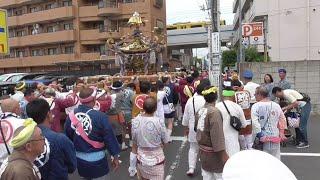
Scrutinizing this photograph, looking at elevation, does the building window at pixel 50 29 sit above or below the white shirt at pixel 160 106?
above

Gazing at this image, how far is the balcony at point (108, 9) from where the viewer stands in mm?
45688

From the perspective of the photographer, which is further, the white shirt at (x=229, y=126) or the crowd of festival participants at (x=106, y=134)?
the white shirt at (x=229, y=126)

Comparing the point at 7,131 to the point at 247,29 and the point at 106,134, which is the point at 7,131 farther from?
the point at 247,29

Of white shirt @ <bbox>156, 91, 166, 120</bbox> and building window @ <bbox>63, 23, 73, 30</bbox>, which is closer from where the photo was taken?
white shirt @ <bbox>156, 91, 166, 120</bbox>

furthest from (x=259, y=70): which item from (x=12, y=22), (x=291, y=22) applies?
(x=12, y=22)

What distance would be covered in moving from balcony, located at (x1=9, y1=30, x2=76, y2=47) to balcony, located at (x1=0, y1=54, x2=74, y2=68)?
1.88m

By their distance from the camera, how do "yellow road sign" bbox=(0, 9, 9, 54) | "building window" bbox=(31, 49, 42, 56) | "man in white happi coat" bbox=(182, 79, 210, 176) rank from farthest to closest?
1. "building window" bbox=(31, 49, 42, 56)
2. "yellow road sign" bbox=(0, 9, 9, 54)
3. "man in white happi coat" bbox=(182, 79, 210, 176)

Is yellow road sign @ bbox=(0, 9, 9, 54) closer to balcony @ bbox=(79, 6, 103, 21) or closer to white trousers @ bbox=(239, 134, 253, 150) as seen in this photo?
white trousers @ bbox=(239, 134, 253, 150)

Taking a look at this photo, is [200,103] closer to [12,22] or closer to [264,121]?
[264,121]

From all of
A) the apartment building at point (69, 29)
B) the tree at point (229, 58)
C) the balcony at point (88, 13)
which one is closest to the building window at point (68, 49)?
the apartment building at point (69, 29)

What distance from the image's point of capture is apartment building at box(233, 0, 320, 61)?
32719 mm

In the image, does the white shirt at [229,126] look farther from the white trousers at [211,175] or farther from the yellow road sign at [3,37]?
the yellow road sign at [3,37]

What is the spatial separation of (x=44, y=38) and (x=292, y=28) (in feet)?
101

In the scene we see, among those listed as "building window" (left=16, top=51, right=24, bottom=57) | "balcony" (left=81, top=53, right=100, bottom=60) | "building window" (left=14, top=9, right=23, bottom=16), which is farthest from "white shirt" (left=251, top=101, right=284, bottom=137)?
"building window" (left=14, top=9, right=23, bottom=16)
